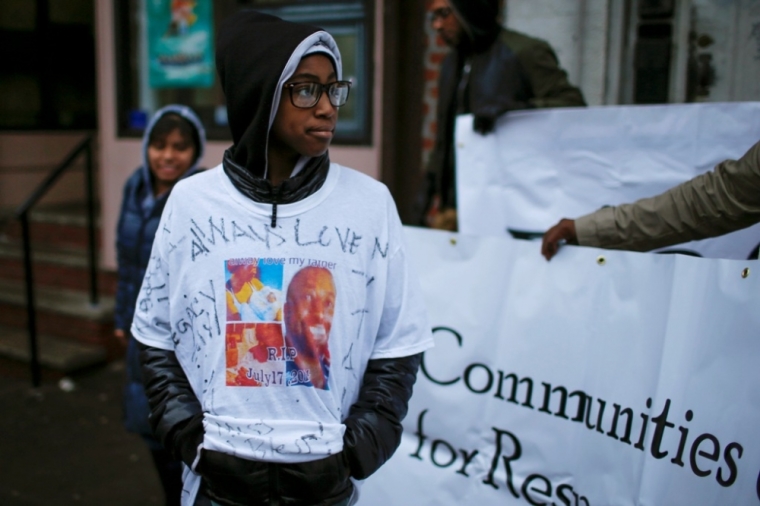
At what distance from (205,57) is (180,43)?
0.99 feet

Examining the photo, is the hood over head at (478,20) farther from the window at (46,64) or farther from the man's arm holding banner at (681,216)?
the window at (46,64)

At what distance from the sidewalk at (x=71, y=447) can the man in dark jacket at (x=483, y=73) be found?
2301 millimetres

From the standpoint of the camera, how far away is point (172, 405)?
1.77m

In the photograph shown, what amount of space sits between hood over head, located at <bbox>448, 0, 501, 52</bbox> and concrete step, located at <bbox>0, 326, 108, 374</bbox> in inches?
157

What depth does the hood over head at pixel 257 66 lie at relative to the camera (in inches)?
64.4

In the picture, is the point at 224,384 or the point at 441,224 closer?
the point at 224,384

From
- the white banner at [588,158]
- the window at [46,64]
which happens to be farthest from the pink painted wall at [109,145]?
the white banner at [588,158]

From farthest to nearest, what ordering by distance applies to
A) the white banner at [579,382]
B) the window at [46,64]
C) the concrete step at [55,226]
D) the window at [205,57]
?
the window at [46,64] < the concrete step at [55,226] < the window at [205,57] < the white banner at [579,382]

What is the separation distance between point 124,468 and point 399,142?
2.68m

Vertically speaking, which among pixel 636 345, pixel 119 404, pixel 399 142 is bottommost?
pixel 119 404

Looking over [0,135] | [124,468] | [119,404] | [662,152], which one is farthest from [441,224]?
[0,135]

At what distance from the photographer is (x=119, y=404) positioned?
526 centimetres

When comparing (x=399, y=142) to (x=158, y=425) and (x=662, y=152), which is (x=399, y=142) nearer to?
(x=662, y=152)

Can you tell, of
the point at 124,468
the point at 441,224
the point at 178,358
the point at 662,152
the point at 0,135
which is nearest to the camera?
the point at 178,358
